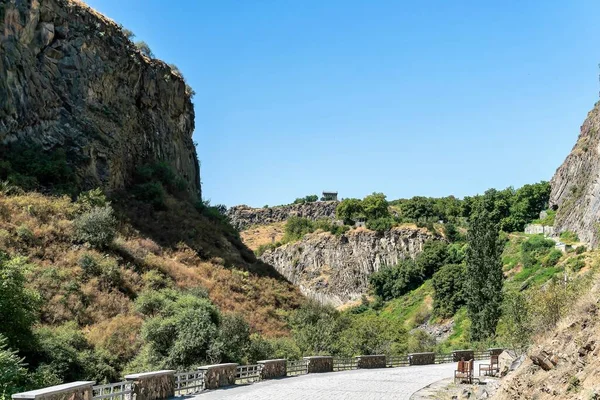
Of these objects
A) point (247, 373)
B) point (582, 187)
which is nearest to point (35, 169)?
point (247, 373)

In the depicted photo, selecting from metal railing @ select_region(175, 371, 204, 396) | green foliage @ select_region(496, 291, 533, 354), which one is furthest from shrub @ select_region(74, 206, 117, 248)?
green foliage @ select_region(496, 291, 533, 354)

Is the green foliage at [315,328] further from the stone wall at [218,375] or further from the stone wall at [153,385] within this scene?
the stone wall at [153,385]

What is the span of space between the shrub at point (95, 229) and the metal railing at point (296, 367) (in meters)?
17.0

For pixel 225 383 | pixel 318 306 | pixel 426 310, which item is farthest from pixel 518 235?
pixel 225 383

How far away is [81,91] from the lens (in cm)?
4428

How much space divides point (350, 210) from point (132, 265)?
301 feet

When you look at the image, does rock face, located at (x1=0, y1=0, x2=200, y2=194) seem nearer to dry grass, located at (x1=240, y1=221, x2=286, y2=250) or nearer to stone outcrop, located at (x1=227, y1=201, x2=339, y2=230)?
dry grass, located at (x1=240, y1=221, x2=286, y2=250)

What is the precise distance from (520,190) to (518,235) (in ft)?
55.5

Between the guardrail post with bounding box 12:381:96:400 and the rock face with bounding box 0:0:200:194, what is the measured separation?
3128cm

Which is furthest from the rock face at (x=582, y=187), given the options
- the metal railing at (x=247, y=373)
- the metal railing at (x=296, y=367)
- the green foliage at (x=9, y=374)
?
the green foliage at (x=9, y=374)

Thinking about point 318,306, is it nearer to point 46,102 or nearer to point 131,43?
point 46,102

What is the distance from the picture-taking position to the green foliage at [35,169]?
36938 mm

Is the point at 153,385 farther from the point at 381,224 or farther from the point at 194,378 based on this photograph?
the point at 381,224

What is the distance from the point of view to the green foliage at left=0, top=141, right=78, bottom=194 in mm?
36938
